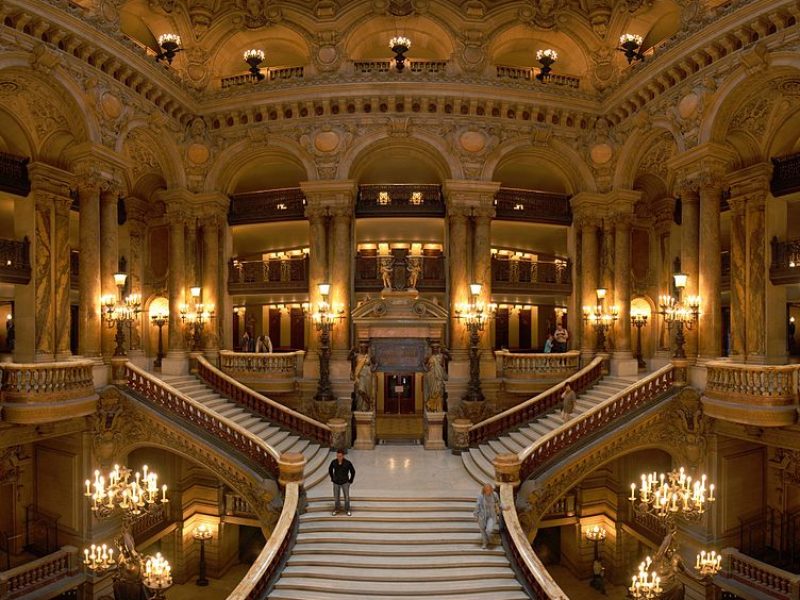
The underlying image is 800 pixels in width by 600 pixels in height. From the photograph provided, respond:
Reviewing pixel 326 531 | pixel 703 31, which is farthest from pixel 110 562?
pixel 703 31

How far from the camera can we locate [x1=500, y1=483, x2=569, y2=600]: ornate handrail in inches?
367

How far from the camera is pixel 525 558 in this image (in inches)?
397

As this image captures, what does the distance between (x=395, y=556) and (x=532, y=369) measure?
30.2 ft

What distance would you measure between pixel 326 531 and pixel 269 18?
56.3ft

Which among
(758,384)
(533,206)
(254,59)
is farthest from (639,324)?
(254,59)

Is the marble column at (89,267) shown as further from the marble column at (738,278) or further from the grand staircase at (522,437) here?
the marble column at (738,278)

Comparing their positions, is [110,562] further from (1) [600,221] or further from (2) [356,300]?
(1) [600,221]

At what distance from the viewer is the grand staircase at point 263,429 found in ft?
46.9

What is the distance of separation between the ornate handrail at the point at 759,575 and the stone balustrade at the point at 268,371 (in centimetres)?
1333

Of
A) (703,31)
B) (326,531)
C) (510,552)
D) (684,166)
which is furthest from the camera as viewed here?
(684,166)

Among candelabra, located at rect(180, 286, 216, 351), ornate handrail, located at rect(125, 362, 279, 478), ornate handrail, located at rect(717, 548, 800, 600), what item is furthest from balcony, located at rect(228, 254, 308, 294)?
ornate handrail, located at rect(717, 548, 800, 600)

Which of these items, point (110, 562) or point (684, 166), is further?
point (684, 166)

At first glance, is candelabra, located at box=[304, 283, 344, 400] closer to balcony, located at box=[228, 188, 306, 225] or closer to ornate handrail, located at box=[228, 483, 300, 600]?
balcony, located at box=[228, 188, 306, 225]

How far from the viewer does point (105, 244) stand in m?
15.9
